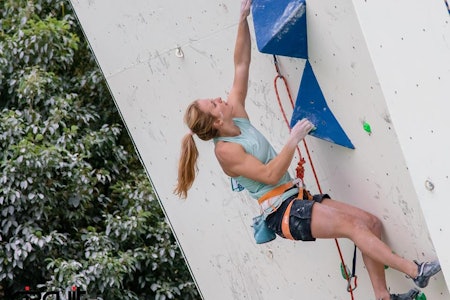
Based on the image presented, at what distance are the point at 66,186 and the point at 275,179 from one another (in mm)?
3479

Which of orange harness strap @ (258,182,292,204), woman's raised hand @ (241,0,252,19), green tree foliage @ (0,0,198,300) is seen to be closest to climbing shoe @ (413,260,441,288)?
orange harness strap @ (258,182,292,204)

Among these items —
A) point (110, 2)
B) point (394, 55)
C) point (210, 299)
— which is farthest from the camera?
point (210, 299)

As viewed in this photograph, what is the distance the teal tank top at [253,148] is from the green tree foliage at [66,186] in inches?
109

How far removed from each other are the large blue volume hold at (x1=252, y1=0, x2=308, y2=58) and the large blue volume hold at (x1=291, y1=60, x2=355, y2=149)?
123mm

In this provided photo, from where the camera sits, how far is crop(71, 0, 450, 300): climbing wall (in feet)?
10.5

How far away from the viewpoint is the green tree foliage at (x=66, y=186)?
6715 millimetres

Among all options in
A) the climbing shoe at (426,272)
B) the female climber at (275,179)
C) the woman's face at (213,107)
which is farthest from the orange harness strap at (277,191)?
the climbing shoe at (426,272)

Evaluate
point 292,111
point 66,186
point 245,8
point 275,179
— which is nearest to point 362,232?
point 275,179

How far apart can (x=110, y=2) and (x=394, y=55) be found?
2.24 meters

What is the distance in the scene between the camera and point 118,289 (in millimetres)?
6852

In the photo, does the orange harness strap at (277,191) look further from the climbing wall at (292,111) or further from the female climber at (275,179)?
the climbing wall at (292,111)

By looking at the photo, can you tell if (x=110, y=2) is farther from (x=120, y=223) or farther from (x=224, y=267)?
(x=120, y=223)

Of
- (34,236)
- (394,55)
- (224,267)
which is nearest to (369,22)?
(394,55)

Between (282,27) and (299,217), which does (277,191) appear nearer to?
(299,217)
